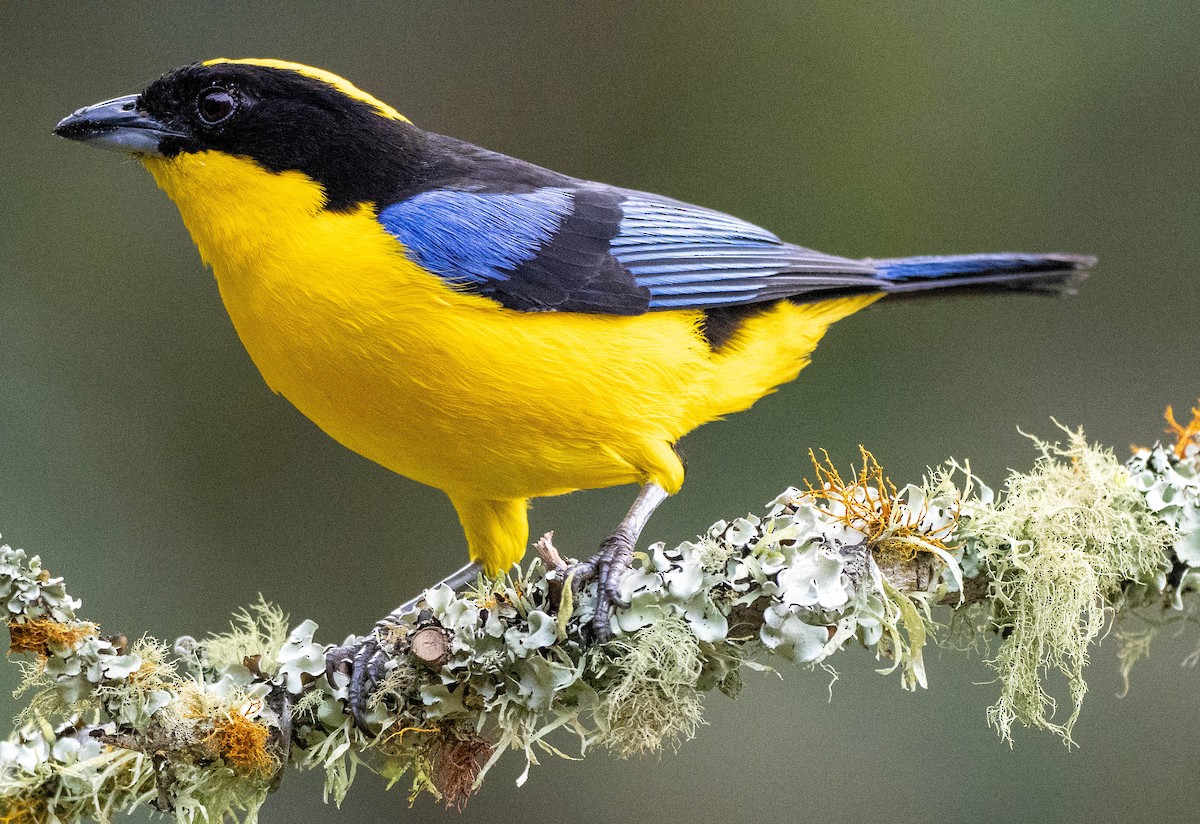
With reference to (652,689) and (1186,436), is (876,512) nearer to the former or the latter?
(652,689)

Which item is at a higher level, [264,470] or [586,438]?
[586,438]

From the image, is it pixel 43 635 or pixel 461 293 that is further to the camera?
pixel 461 293

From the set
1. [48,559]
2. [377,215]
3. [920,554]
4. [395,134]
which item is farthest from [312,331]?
[48,559]

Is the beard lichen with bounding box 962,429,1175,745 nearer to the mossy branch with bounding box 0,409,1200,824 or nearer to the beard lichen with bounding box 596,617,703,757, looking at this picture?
the mossy branch with bounding box 0,409,1200,824

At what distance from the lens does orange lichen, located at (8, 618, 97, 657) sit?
2.71 m

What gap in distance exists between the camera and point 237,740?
2.82 m

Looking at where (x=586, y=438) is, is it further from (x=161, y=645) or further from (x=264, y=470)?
(x=264, y=470)

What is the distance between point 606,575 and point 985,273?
186cm

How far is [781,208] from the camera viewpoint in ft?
20.5

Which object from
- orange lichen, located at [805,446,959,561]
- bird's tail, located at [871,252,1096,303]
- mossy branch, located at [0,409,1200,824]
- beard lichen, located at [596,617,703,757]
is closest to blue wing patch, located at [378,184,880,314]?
bird's tail, located at [871,252,1096,303]

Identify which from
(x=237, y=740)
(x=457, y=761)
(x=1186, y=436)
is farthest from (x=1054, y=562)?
(x=237, y=740)

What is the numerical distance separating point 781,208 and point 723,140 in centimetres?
47

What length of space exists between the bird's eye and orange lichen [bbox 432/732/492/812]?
74.2 inches

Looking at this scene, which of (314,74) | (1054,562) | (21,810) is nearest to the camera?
(21,810)
